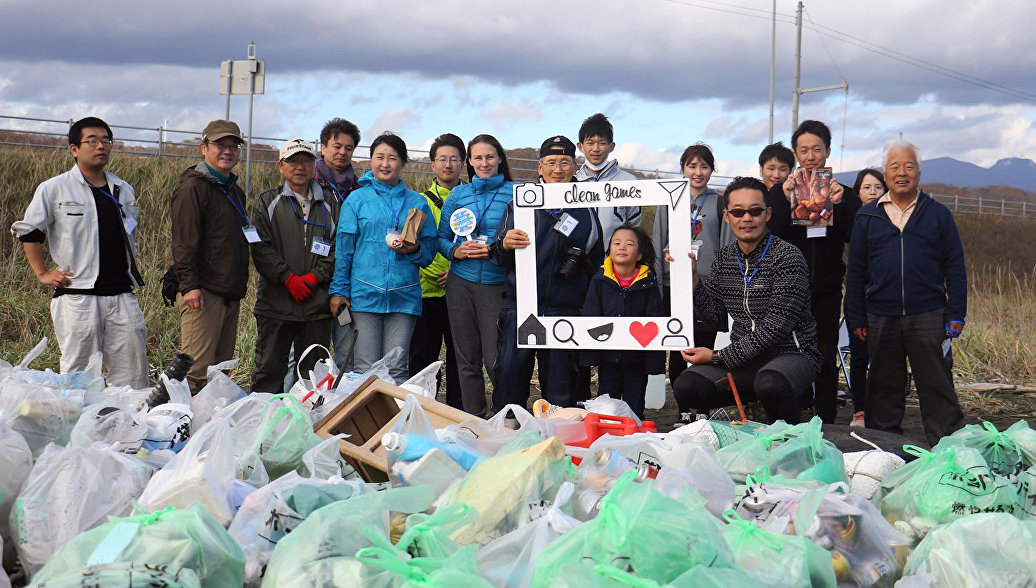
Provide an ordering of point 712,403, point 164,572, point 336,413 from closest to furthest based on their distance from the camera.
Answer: point 164,572
point 336,413
point 712,403

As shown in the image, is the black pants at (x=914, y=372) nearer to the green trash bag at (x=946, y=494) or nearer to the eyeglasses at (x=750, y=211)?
the eyeglasses at (x=750, y=211)

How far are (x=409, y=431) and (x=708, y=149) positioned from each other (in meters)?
3.82

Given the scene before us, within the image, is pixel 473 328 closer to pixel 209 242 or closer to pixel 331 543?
pixel 209 242

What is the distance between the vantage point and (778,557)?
2236mm

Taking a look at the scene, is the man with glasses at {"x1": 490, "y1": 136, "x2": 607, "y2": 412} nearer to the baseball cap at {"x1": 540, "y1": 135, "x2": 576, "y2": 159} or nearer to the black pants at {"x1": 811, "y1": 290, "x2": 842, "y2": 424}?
the baseball cap at {"x1": 540, "y1": 135, "x2": 576, "y2": 159}

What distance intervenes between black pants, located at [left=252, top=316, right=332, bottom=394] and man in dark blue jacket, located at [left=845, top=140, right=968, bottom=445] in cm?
356

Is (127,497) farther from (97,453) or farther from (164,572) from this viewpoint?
(164,572)

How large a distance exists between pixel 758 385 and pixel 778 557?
2.70 m

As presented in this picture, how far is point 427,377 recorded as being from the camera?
454 centimetres

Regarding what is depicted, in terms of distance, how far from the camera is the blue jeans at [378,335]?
5.66 meters

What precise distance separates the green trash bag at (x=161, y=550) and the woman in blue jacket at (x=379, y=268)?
337cm

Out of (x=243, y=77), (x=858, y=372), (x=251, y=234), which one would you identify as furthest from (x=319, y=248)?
(x=243, y=77)

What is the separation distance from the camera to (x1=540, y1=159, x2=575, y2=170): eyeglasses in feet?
18.4

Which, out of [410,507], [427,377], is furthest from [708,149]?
[410,507]
